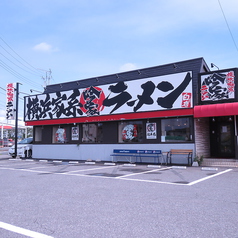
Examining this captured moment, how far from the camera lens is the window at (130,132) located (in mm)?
17509

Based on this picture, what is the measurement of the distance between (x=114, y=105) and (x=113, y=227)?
13.7m

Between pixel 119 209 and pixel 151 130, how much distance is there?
1130 cm

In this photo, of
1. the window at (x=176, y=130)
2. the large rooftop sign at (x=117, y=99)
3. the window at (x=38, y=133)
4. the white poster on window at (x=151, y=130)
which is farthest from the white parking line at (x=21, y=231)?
the window at (x=38, y=133)

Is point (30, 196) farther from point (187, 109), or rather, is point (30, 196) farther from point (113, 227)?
point (187, 109)

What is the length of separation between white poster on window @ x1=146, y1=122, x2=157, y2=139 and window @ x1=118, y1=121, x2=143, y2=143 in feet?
1.86

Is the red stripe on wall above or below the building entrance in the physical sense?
above

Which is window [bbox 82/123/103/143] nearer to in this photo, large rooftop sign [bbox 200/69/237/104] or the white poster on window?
the white poster on window

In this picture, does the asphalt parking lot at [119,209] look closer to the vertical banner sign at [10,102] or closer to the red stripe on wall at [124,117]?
the red stripe on wall at [124,117]

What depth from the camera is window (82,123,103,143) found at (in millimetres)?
19141

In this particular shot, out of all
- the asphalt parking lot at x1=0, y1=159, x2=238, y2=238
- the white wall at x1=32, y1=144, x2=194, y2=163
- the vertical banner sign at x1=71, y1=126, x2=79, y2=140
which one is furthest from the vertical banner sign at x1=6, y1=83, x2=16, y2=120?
the asphalt parking lot at x1=0, y1=159, x2=238, y2=238

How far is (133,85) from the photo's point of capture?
57.2 feet

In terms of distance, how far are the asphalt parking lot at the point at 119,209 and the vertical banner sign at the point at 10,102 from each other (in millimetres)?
14220

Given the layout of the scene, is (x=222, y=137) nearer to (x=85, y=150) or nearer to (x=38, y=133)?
(x=85, y=150)

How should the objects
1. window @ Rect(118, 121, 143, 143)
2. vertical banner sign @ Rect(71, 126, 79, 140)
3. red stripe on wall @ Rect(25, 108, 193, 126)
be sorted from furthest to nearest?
vertical banner sign @ Rect(71, 126, 79, 140) < window @ Rect(118, 121, 143, 143) < red stripe on wall @ Rect(25, 108, 193, 126)
